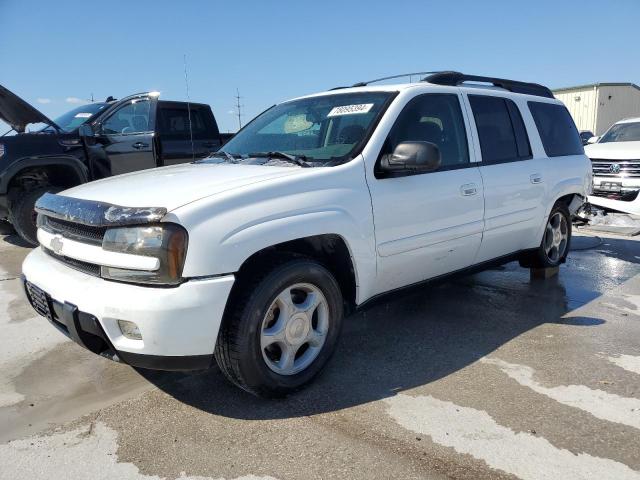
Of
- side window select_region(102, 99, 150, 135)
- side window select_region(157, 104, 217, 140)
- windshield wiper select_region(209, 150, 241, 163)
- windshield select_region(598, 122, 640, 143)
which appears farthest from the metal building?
windshield wiper select_region(209, 150, 241, 163)

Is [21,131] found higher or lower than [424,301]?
higher

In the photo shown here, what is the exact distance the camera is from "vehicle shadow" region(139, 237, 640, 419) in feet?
9.73

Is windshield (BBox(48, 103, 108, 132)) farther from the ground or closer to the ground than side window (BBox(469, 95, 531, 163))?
farther from the ground

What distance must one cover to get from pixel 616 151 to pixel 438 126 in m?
6.27

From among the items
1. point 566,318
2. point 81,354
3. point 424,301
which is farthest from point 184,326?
point 566,318

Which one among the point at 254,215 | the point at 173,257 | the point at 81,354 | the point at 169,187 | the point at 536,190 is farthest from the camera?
the point at 536,190

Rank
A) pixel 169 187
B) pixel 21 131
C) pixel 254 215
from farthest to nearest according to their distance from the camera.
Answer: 1. pixel 21 131
2. pixel 169 187
3. pixel 254 215

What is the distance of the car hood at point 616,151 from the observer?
8.30 meters

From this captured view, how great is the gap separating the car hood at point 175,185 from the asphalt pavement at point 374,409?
45.5 inches

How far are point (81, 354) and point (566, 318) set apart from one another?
3.70 m

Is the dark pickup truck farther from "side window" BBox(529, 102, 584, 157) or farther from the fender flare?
"side window" BBox(529, 102, 584, 157)

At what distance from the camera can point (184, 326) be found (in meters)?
2.43

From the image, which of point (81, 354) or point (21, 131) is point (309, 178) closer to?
point (81, 354)

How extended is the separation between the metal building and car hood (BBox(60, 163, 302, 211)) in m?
28.7
